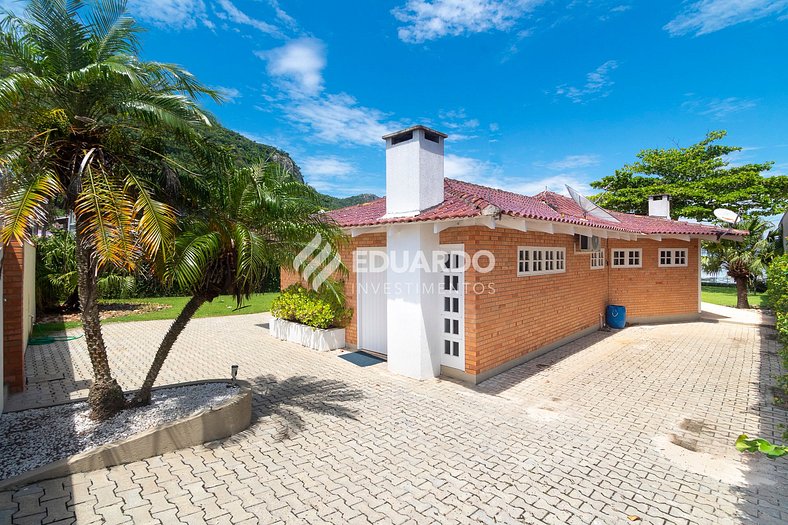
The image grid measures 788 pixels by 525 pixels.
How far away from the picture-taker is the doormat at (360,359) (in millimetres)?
10373

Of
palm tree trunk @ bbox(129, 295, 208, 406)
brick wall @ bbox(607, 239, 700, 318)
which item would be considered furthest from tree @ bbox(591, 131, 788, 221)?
palm tree trunk @ bbox(129, 295, 208, 406)

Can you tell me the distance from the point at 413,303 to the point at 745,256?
75.9 feet

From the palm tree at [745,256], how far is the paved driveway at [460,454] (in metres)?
14.6

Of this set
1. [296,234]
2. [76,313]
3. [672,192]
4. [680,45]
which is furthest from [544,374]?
[672,192]

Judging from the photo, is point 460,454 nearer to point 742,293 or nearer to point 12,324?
point 12,324

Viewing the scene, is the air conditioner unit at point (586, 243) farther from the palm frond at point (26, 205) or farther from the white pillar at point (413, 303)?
the palm frond at point (26, 205)

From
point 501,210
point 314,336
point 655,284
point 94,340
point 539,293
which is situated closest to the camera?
point 94,340

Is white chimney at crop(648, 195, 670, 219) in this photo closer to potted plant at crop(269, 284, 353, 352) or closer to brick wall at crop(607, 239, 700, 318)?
brick wall at crop(607, 239, 700, 318)

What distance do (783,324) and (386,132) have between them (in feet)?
27.8

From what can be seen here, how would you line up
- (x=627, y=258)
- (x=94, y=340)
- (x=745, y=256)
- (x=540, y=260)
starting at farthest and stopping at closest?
(x=745, y=256) < (x=627, y=258) < (x=540, y=260) < (x=94, y=340)

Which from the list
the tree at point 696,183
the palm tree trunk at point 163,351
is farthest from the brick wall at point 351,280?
the tree at point 696,183

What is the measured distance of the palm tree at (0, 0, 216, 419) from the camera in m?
4.71

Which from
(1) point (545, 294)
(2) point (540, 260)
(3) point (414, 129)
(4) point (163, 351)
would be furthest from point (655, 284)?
(4) point (163, 351)

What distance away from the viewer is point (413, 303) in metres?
8.75
